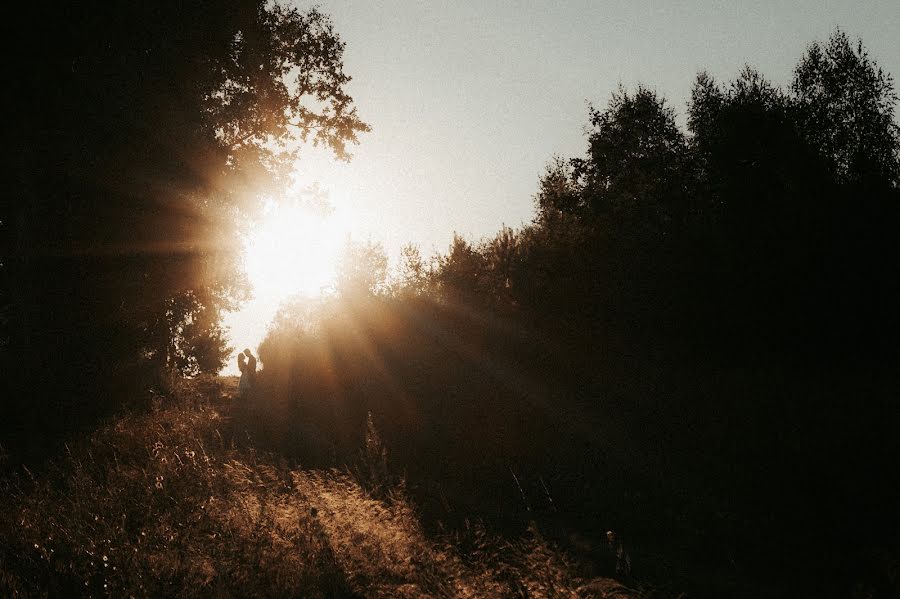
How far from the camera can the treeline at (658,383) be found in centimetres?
780

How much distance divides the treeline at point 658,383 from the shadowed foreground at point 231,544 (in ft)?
6.07

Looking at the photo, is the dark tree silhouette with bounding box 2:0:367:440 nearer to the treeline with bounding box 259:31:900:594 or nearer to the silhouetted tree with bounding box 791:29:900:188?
the treeline with bounding box 259:31:900:594

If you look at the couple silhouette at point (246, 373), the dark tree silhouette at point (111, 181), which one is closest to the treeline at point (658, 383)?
the couple silhouette at point (246, 373)

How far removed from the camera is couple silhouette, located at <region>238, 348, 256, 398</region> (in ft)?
68.4

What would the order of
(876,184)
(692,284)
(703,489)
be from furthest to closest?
(876,184) → (692,284) → (703,489)

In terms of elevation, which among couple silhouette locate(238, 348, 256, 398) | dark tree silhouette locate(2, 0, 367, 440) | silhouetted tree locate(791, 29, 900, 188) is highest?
silhouetted tree locate(791, 29, 900, 188)

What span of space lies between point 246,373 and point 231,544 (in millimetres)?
17362

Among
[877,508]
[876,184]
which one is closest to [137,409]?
[877,508]

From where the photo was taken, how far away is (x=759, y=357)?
15.0 m

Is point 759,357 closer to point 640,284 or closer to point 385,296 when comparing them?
point 640,284

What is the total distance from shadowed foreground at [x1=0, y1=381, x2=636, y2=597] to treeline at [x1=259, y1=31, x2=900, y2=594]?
185cm

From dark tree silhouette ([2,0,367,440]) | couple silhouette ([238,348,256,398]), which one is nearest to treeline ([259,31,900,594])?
couple silhouette ([238,348,256,398])

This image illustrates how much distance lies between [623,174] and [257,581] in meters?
34.3

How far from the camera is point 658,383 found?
14531 mm
